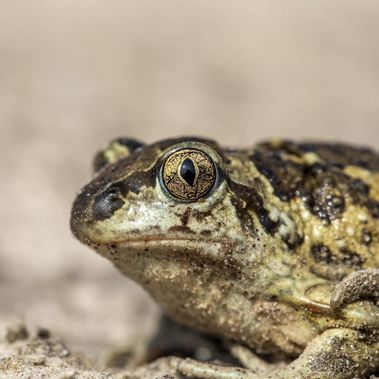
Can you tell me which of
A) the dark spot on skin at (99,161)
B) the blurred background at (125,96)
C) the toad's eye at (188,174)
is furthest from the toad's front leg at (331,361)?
the blurred background at (125,96)

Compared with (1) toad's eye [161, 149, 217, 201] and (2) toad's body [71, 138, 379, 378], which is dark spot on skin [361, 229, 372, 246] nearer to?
(2) toad's body [71, 138, 379, 378]

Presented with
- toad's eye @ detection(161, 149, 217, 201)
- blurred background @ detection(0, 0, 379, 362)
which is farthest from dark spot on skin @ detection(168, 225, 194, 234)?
blurred background @ detection(0, 0, 379, 362)

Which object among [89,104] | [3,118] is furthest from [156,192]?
[89,104]

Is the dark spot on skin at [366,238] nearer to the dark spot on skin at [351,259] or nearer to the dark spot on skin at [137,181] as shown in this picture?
the dark spot on skin at [351,259]

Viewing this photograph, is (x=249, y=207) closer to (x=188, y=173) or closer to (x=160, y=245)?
(x=188, y=173)

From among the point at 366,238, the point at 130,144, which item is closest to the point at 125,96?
the point at 130,144

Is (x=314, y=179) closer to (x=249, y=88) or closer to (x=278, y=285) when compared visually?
(x=278, y=285)

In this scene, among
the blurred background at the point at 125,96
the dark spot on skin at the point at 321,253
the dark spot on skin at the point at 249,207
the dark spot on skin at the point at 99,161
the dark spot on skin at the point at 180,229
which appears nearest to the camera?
the dark spot on skin at the point at 180,229
